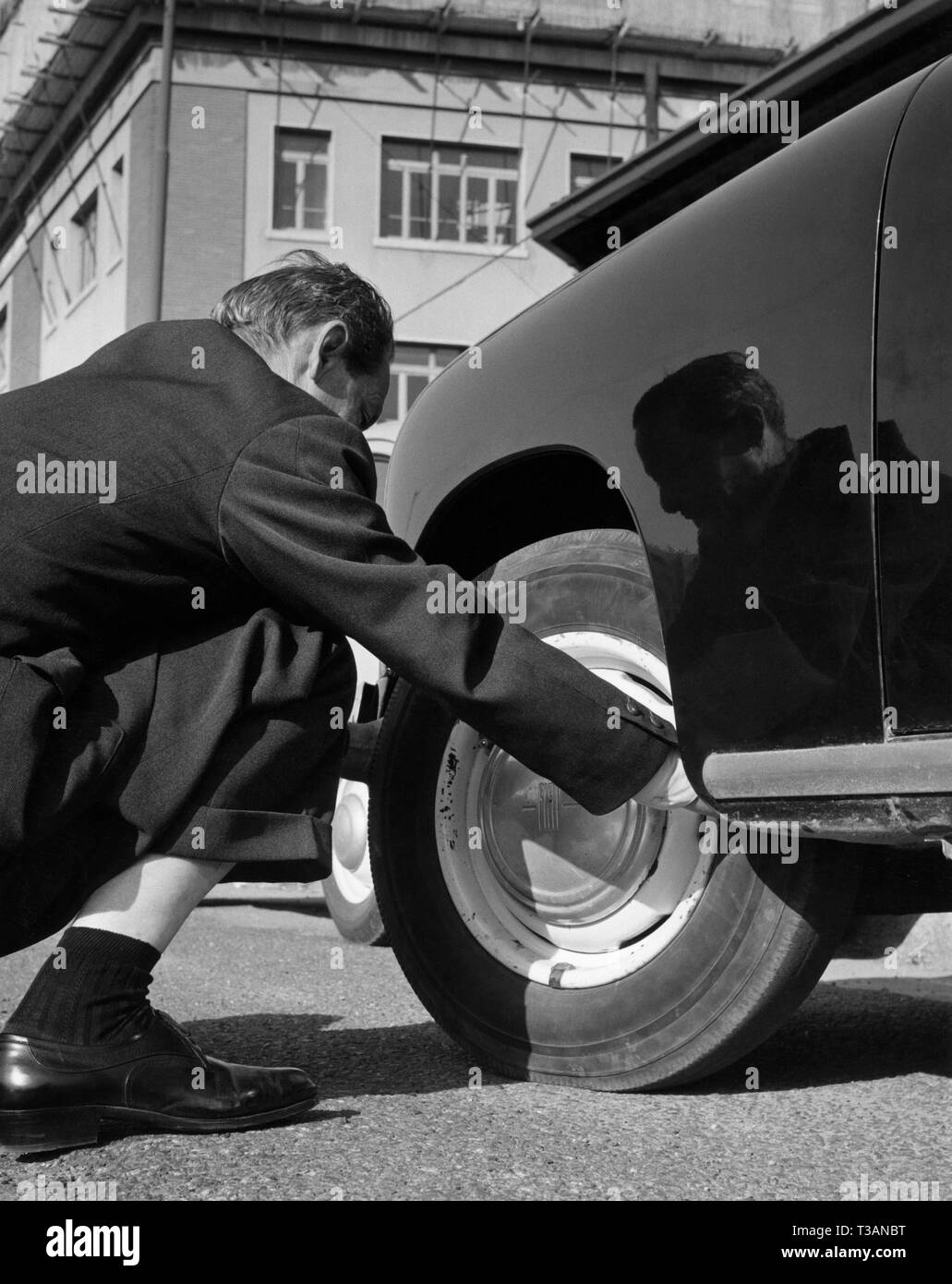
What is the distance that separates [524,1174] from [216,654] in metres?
0.79

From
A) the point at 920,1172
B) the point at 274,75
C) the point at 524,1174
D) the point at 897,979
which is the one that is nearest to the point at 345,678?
the point at 524,1174

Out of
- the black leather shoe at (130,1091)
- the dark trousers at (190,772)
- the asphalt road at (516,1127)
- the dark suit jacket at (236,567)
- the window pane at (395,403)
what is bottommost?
the asphalt road at (516,1127)

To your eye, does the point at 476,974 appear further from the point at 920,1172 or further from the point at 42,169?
the point at 42,169

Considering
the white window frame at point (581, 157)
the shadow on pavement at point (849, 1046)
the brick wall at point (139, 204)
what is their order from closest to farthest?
the shadow on pavement at point (849, 1046) < the brick wall at point (139, 204) < the white window frame at point (581, 157)

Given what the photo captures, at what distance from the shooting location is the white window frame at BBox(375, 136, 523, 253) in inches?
861

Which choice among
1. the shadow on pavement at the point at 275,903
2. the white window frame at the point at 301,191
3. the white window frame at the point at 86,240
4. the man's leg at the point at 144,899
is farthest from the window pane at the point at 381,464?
the white window frame at the point at 86,240

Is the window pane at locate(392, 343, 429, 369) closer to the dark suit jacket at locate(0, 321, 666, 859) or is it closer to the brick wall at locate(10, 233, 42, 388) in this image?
the brick wall at locate(10, 233, 42, 388)

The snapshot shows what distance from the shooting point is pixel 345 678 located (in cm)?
208

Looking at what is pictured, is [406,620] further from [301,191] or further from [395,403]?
[301,191]

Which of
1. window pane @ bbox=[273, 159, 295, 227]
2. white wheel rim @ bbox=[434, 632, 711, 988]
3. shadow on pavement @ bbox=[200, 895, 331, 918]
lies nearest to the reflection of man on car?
Result: white wheel rim @ bbox=[434, 632, 711, 988]

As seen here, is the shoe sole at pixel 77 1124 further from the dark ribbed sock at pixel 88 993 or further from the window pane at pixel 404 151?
the window pane at pixel 404 151

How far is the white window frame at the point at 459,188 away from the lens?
21859 millimetres

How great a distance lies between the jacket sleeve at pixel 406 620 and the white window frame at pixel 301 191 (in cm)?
2009

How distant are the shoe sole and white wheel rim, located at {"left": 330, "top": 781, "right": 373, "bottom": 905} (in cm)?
247
